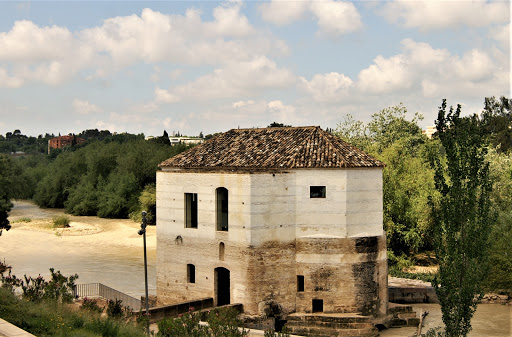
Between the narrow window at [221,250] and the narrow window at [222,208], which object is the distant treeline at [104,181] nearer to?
the narrow window at [222,208]

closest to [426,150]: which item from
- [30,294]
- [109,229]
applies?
[109,229]

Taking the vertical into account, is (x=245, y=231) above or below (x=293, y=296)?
above

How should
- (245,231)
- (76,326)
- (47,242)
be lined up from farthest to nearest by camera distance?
(47,242)
(245,231)
(76,326)

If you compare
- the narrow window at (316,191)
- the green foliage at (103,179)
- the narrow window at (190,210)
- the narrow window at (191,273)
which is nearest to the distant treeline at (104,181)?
the green foliage at (103,179)

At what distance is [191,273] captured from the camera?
27984 millimetres

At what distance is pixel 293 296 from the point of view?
26.3m

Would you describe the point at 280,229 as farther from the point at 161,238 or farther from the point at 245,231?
the point at 161,238

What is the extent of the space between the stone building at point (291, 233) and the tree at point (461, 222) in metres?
5.91

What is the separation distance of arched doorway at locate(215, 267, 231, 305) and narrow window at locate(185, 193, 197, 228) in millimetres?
2554

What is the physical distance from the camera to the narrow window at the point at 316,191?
26.4m

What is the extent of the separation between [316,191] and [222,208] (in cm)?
426

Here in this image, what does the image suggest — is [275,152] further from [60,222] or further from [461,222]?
[60,222]

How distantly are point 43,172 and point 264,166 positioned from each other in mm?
73583

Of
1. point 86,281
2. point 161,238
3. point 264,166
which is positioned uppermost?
point 264,166
